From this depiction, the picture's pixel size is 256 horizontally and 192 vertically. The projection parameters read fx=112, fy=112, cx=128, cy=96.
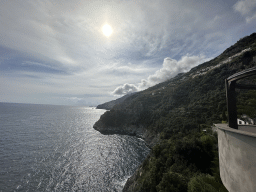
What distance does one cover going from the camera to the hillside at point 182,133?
639 inches

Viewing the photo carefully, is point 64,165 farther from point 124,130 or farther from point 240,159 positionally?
point 124,130

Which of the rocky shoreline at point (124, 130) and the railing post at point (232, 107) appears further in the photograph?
the rocky shoreline at point (124, 130)

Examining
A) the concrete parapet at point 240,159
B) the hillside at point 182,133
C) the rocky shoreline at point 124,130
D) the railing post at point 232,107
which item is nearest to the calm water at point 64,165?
the hillside at point 182,133

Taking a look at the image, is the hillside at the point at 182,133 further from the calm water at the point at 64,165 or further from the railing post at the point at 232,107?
the calm water at the point at 64,165

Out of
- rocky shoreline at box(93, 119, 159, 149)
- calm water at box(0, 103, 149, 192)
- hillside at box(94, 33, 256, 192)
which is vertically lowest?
calm water at box(0, 103, 149, 192)

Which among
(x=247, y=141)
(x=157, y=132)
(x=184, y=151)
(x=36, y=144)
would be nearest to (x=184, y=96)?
(x=157, y=132)

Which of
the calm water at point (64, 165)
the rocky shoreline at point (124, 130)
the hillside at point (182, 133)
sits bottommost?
the calm water at point (64, 165)

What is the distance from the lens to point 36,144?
5156 centimetres

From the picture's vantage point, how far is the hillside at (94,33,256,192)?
639 inches

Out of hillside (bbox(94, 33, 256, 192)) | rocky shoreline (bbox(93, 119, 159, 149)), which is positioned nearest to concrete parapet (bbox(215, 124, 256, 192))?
hillside (bbox(94, 33, 256, 192))

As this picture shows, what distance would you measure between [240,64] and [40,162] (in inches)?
4328

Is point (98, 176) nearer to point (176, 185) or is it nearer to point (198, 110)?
point (176, 185)

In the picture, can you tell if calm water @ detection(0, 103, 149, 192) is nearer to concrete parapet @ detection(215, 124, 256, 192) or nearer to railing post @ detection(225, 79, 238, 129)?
concrete parapet @ detection(215, 124, 256, 192)

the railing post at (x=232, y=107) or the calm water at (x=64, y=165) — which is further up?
the railing post at (x=232, y=107)
